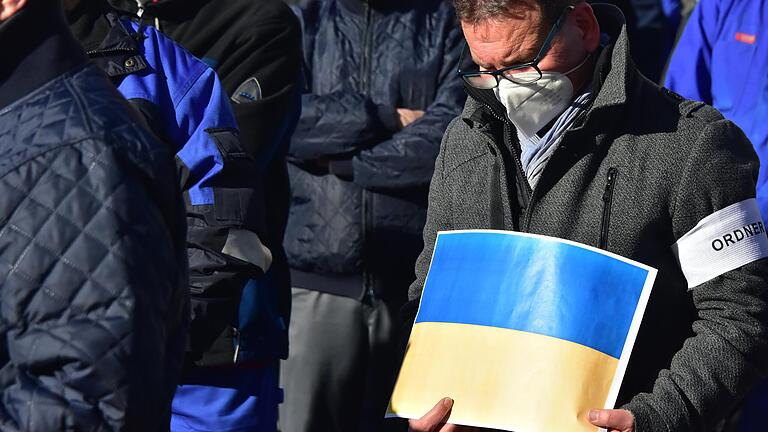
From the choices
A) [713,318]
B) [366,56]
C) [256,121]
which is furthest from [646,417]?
[366,56]

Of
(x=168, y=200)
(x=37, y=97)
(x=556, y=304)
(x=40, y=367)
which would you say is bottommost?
(x=556, y=304)

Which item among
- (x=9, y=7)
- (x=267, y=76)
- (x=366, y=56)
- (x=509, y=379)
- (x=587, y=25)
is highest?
(x=9, y=7)

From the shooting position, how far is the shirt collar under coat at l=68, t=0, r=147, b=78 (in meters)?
3.11

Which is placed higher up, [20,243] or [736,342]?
[20,243]

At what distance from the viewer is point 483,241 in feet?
8.77

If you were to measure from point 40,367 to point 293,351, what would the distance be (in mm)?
2909

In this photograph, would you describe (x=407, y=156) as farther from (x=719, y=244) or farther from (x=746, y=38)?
(x=719, y=244)

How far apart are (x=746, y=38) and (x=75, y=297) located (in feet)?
10.4

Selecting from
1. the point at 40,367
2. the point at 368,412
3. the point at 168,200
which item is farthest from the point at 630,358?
the point at 368,412

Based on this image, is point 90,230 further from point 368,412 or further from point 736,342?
point 368,412

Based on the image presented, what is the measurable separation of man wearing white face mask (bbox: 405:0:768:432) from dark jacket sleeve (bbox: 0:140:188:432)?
31.5 inches

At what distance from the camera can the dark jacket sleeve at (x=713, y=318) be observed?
2625 mm

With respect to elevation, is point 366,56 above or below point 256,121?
below

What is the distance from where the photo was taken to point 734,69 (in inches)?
177
